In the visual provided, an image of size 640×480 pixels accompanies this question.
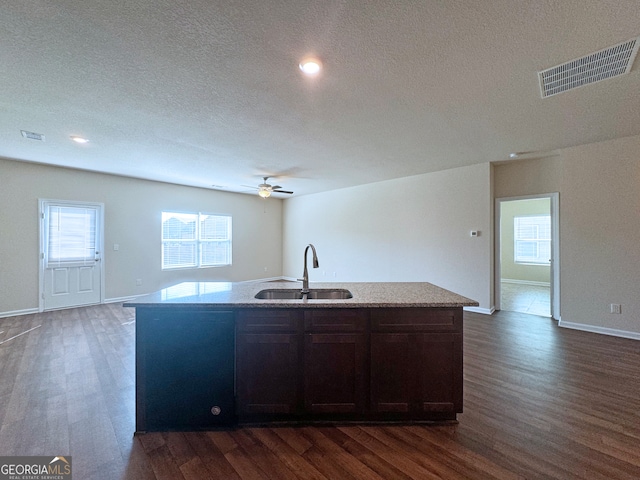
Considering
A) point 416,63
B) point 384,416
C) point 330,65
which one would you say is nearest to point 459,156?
point 416,63

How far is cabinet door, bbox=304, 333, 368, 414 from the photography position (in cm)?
195

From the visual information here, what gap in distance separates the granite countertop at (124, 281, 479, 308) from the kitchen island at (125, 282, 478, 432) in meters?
0.02

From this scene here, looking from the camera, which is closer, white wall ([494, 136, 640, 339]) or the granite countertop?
the granite countertop

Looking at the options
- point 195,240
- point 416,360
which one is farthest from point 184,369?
point 195,240

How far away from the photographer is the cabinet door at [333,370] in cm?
195

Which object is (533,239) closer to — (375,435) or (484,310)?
(484,310)

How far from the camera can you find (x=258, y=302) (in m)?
1.90

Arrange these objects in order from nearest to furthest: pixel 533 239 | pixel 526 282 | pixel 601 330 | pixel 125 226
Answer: pixel 601 330 < pixel 125 226 < pixel 533 239 < pixel 526 282

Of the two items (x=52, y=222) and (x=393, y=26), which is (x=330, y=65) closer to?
(x=393, y=26)

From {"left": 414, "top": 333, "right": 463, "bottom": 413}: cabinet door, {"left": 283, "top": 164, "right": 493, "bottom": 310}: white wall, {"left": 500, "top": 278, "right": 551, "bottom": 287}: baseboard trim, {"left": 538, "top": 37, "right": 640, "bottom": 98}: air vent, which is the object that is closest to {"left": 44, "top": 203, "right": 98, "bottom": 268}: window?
{"left": 283, "top": 164, "right": 493, "bottom": 310}: white wall

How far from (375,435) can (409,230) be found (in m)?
4.55

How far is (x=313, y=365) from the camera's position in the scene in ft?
6.39

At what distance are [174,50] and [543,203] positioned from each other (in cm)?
939

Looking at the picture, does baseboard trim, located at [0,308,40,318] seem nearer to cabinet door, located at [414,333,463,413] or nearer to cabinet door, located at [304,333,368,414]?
cabinet door, located at [304,333,368,414]
